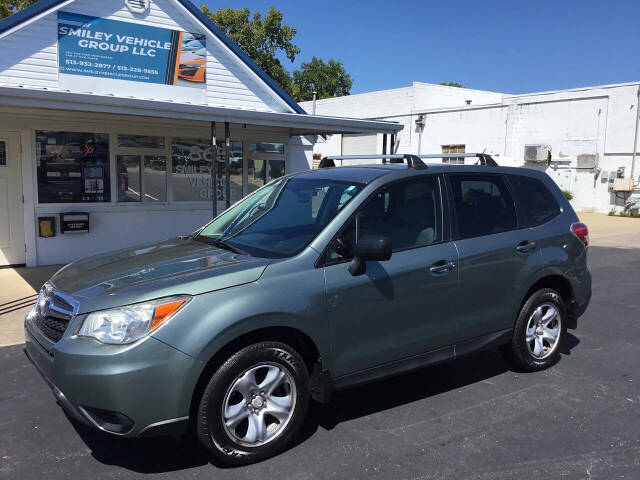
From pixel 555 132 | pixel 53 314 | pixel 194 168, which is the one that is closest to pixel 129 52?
pixel 194 168

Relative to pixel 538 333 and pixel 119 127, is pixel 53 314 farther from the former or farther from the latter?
pixel 119 127

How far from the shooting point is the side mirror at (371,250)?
3.45 meters

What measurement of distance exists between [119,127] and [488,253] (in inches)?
305

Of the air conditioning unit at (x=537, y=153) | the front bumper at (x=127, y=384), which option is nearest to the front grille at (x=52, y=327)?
the front bumper at (x=127, y=384)

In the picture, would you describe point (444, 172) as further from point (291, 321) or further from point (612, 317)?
point (612, 317)

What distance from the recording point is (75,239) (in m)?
9.64

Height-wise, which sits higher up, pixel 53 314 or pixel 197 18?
pixel 197 18

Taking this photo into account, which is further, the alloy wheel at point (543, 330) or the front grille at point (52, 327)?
the alloy wheel at point (543, 330)

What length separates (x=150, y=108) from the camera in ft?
23.7

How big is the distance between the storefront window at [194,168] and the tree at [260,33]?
2158cm

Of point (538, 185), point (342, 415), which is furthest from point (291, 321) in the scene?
point (538, 185)

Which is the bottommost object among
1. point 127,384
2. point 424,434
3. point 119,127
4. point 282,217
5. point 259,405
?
point 424,434

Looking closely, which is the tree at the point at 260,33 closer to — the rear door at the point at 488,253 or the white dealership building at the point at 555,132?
the white dealership building at the point at 555,132

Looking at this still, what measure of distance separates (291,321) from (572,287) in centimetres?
292
